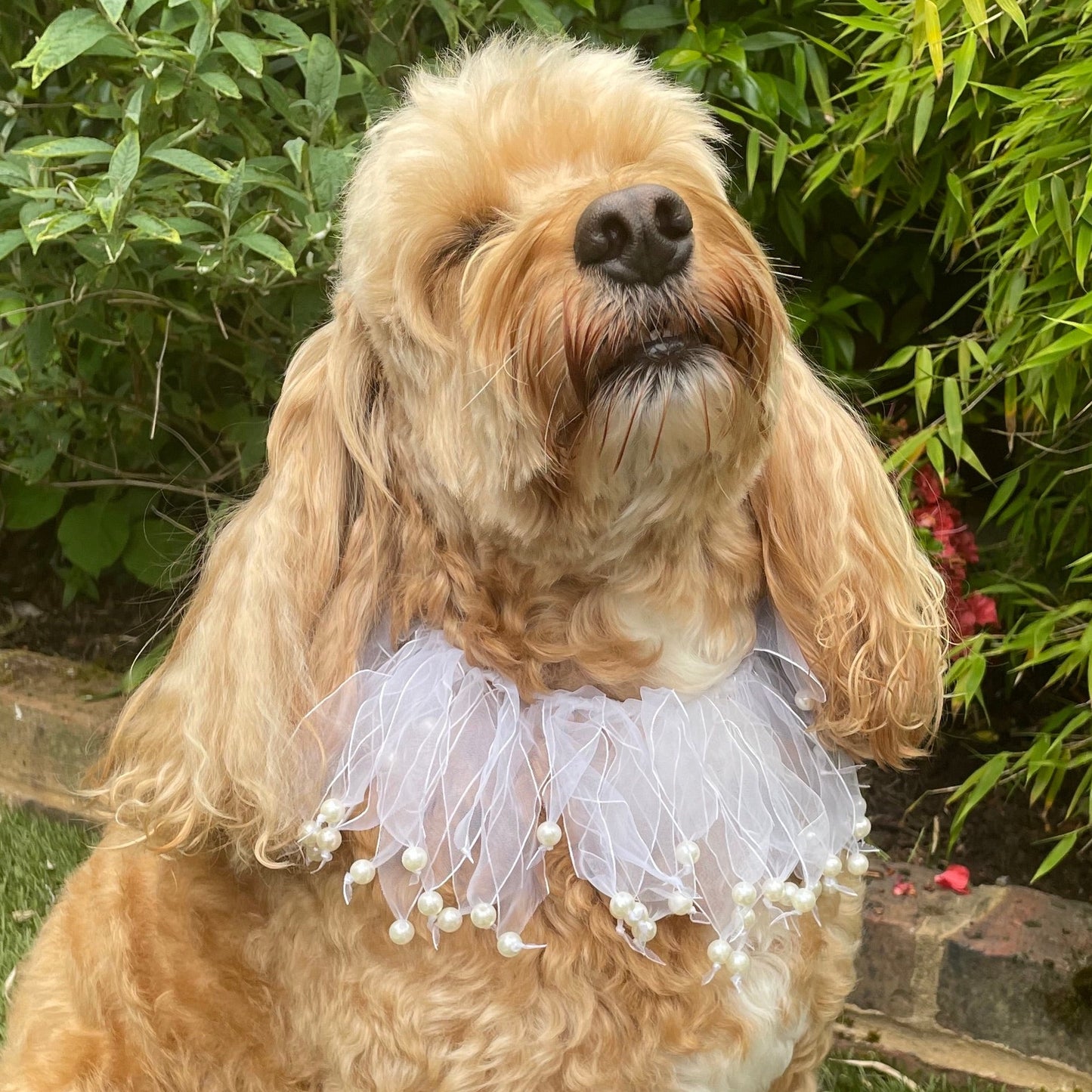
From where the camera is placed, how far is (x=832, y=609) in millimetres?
1467

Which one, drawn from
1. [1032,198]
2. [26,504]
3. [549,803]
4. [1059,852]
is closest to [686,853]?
[549,803]

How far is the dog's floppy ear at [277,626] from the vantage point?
54.8 inches

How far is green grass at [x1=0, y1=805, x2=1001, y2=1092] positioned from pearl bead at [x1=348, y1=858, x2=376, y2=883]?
41.2 inches

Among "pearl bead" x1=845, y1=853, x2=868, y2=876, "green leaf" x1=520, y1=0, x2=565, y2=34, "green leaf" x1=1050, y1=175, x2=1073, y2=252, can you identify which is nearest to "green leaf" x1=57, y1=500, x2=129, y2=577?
"green leaf" x1=520, y1=0, x2=565, y2=34

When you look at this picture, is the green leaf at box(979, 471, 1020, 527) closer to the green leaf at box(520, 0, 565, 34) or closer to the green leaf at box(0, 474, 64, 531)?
the green leaf at box(520, 0, 565, 34)

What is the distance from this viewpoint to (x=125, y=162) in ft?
5.62

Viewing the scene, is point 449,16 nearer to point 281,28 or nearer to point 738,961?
point 281,28

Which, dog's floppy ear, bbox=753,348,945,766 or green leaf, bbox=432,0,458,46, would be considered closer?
dog's floppy ear, bbox=753,348,945,766

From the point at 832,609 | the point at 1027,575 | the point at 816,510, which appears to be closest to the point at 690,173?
the point at 816,510

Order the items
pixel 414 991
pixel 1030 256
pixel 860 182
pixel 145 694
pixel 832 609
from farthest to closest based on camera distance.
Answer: pixel 860 182
pixel 1030 256
pixel 145 694
pixel 832 609
pixel 414 991

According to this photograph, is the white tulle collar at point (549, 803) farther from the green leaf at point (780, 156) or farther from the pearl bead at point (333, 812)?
the green leaf at point (780, 156)

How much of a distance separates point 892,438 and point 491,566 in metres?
1.19

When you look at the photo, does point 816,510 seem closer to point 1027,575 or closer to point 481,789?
point 481,789

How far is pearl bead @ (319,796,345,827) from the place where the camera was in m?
1.33
